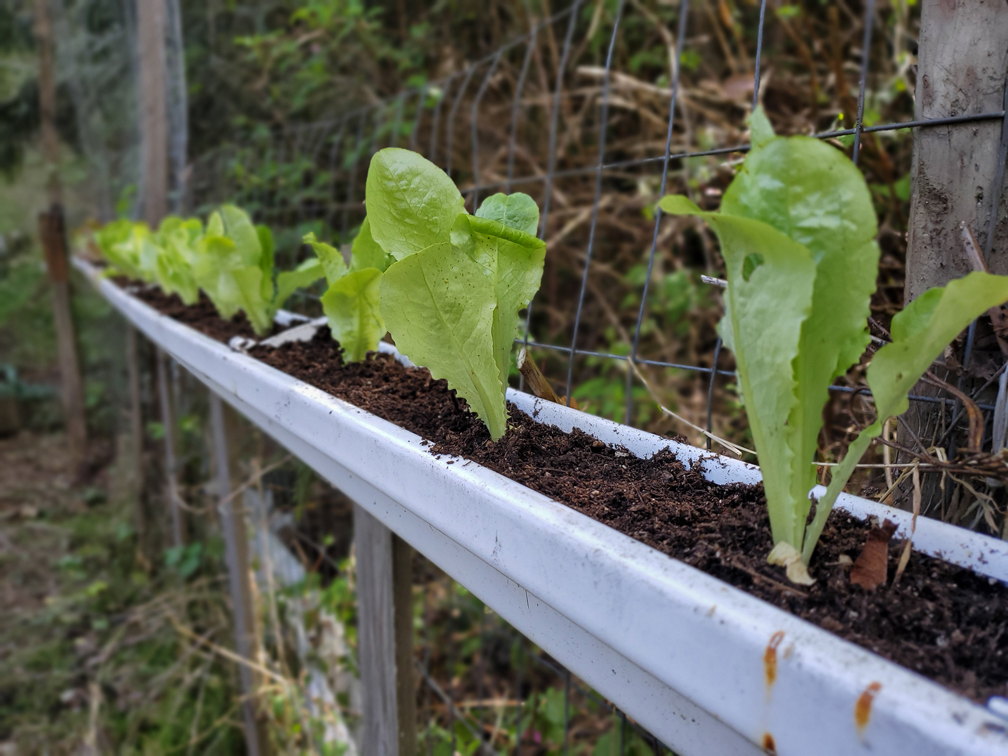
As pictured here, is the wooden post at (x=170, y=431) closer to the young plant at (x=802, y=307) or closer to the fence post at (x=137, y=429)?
the fence post at (x=137, y=429)

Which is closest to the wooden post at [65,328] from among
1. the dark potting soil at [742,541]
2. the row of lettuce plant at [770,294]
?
the dark potting soil at [742,541]

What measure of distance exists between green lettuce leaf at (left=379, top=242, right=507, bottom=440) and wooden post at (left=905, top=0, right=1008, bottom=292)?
0.37 meters

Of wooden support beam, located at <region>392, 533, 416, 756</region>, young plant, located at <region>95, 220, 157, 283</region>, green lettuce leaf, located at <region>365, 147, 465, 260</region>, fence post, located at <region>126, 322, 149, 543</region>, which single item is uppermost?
green lettuce leaf, located at <region>365, 147, 465, 260</region>

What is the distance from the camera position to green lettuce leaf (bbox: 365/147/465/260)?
0.54 m

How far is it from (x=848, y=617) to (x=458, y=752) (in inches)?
46.0

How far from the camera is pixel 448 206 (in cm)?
55

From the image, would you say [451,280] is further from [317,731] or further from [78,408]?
[78,408]

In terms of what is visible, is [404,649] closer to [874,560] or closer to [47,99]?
[874,560]

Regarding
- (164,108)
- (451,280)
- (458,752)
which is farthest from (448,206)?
(164,108)

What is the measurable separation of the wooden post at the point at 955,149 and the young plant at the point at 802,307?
20 centimetres

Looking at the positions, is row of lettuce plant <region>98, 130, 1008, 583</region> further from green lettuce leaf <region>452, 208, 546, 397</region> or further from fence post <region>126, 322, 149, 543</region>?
fence post <region>126, 322, 149, 543</region>

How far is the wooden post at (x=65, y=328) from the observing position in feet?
15.0

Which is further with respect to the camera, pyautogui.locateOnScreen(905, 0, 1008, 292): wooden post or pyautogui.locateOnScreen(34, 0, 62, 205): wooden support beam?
pyautogui.locateOnScreen(34, 0, 62, 205): wooden support beam

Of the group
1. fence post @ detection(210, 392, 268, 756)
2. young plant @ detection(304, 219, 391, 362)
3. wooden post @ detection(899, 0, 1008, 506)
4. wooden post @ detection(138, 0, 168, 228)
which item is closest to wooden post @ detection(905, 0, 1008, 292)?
wooden post @ detection(899, 0, 1008, 506)
